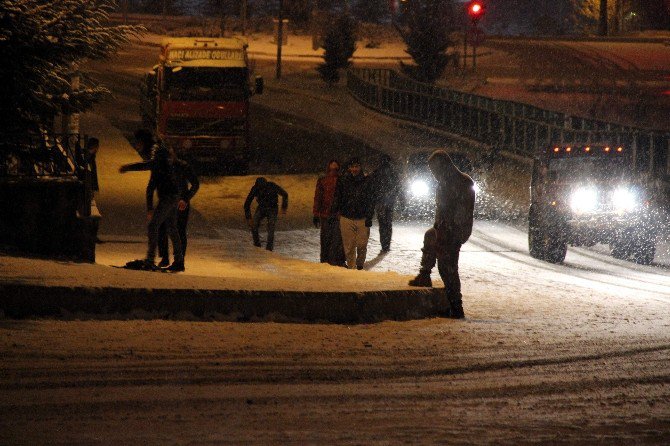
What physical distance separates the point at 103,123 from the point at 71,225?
2312 centimetres

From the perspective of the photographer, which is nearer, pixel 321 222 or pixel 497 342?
pixel 497 342

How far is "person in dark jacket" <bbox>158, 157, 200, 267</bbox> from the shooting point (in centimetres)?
1288

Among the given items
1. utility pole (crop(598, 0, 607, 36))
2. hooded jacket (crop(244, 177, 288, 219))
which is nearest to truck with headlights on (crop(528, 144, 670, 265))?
hooded jacket (crop(244, 177, 288, 219))

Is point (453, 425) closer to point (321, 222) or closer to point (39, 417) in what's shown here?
point (39, 417)

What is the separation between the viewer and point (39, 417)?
6.33 meters

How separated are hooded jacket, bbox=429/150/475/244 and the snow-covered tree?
11.0ft

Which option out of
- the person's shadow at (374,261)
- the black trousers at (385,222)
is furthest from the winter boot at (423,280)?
the black trousers at (385,222)

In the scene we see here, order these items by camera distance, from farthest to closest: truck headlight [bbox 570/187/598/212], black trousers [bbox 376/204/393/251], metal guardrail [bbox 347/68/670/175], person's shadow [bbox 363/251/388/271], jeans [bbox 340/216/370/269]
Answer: metal guardrail [bbox 347/68/670/175] < truck headlight [bbox 570/187/598/212] < black trousers [bbox 376/204/393/251] < person's shadow [bbox 363/251/388/271] < jeans [bbox 340/216/370/269]

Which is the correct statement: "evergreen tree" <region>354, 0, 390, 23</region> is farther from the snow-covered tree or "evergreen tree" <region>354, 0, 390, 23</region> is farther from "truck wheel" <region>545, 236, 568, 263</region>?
the snow-covered tree

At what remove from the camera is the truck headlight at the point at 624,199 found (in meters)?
19.9

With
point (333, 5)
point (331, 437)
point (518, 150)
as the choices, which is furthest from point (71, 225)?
point (333, 5)

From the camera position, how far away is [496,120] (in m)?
32.7

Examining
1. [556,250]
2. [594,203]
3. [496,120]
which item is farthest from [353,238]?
[496,120]

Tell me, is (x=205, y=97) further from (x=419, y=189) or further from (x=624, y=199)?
(x=624, y=199)
